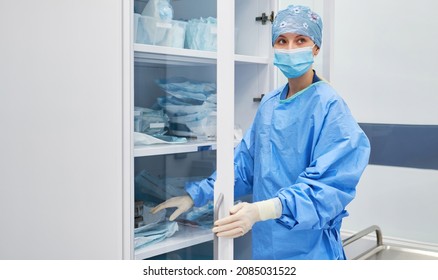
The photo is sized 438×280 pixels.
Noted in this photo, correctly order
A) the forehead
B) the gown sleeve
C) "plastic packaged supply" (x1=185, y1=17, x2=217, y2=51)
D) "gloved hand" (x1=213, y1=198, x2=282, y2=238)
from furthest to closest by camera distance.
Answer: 1. the forehead
2. "plastic packaged supply" (x1=185, y1=17, x2=217, y2=51)
3. the gown sleeve
4. "gloved hand" (x1=213, y1=198, x2=282, y2=238)

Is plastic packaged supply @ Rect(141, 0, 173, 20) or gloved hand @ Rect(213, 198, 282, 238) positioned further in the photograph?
plastic packaged supply @ Rect(141, 0, 173, 20)

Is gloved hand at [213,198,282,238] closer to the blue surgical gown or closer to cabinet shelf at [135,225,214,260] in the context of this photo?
the blue surgical gown

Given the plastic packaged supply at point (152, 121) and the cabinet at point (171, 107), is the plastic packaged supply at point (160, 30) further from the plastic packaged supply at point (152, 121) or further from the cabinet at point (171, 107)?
the plastic packaged supply at point (152, 121)

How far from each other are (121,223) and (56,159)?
383mm

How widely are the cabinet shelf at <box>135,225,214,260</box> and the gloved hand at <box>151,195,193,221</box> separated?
80mm

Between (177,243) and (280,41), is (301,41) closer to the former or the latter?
(280,41)

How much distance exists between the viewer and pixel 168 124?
1.83 meters

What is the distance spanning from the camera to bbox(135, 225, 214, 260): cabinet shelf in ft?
5.80

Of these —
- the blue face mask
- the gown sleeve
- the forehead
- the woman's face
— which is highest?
the forehead

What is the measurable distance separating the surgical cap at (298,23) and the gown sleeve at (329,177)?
28 cm

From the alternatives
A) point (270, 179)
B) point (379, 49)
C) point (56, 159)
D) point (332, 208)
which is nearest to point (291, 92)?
point (270, 179)

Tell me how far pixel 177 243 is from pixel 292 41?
84cm

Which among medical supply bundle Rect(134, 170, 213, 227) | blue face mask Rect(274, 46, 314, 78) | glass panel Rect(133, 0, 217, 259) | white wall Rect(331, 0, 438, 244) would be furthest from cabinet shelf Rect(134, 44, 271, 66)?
white wall Rect(331, 0, 438, 244)

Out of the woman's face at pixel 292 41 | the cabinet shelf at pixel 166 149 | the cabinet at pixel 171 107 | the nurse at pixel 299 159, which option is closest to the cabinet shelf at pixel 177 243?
the cabinet at pixel 171 107
